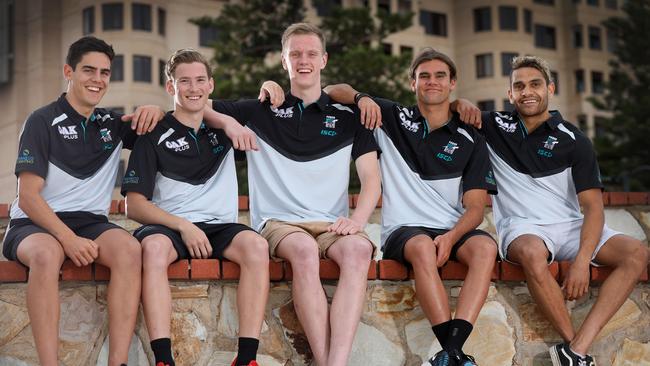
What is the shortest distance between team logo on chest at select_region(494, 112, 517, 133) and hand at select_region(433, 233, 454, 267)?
948 millimetres

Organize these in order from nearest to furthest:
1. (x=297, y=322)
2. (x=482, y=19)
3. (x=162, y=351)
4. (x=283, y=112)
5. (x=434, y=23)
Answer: (x=162, y=351), (x=297, y=322), (x=283, y=112), (x=434, y=23), (x=482, y=19)

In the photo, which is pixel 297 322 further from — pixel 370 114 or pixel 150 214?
pixel 370 114

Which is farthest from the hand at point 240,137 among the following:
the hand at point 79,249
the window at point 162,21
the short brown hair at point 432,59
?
the window at point 162,21

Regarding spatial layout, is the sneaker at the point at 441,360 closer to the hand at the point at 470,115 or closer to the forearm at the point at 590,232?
the forearm at the point at 590,232

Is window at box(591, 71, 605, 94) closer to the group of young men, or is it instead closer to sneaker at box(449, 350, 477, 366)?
the group of young men

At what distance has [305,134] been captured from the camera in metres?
4.87

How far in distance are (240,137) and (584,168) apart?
1933mm

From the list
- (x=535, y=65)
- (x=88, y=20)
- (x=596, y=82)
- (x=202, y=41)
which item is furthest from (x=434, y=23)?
(x=535, y=65)

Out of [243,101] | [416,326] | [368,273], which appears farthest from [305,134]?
[416,326]

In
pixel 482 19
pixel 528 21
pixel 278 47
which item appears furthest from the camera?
pixel 528 21

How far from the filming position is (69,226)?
4.41m

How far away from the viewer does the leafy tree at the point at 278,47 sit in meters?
24.3

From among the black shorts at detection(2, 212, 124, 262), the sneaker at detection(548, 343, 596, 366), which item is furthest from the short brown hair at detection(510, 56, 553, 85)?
the black shorts at detection(2, 212, 124, 262)

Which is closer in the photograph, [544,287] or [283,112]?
[544,287]
